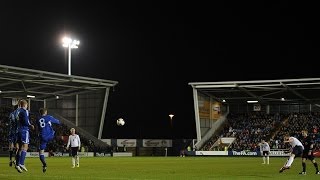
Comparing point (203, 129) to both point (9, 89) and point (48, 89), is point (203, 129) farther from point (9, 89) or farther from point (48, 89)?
point (9, 89)

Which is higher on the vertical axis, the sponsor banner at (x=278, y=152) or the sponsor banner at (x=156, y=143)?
the sponsor banner at (x=156, y=143)

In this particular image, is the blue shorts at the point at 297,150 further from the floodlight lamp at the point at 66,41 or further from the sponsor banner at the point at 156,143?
the sponsor banner at the point at 156,143

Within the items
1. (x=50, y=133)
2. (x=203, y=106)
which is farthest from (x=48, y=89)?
(x=50, y=133)

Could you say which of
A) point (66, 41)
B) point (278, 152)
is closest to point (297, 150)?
point (66, 41)

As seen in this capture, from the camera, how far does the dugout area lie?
72.0 metres

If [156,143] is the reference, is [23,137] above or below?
above

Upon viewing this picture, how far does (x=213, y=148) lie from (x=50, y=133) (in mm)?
58049

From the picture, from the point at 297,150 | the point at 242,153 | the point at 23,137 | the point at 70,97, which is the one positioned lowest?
the point at 242,153

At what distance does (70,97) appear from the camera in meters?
84.9

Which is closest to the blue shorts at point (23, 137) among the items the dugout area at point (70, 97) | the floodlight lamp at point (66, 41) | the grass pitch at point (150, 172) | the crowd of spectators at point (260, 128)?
the grass pitch at point (150, 172)

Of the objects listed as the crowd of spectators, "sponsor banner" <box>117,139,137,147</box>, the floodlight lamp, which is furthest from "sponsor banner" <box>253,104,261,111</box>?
the floodlight lamp

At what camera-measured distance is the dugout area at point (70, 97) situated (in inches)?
2835

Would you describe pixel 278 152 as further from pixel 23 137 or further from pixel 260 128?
pixel 23 137

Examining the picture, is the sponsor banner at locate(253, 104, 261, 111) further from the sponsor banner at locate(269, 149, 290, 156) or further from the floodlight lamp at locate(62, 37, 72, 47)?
the floodlight lamp at locate(62, 37, 72, 47)
